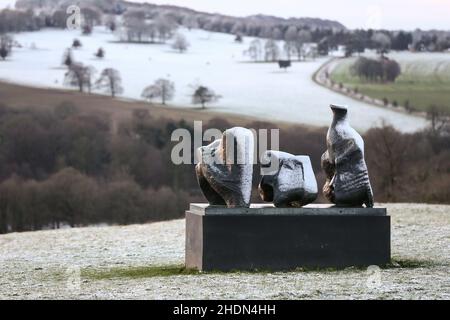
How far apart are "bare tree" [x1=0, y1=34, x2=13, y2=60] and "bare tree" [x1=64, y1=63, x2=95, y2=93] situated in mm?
3625

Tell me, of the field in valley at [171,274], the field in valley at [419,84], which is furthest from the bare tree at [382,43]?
the field in valley at [171,274]

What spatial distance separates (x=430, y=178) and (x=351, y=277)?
100 feet

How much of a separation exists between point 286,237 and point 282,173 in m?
1.14

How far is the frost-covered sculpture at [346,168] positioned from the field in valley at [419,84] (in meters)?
37.4

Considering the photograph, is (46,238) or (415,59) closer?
(46,238)

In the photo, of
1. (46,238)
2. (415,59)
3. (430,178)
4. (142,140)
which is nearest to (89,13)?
(142,140)

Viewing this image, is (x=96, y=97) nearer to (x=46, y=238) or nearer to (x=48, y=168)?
(x=48, y=168)

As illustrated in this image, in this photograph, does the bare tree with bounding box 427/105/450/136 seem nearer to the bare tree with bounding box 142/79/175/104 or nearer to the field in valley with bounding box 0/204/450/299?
the bare tree with bounding box 142/79/175/104

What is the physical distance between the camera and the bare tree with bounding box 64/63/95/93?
61.1 metres

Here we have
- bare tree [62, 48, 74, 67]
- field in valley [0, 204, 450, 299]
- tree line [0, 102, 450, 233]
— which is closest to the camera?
field in valley [0, 204, 450, 299]

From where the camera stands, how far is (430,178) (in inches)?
1813

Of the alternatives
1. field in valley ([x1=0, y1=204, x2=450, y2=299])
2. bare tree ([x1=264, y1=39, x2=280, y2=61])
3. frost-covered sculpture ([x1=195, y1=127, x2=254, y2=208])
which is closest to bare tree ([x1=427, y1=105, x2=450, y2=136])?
bare tree ([x1=264, y1=39, x2=280, y2=61])

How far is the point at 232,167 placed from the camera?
1733 centimetres

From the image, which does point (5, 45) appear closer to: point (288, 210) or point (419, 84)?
point (419, 84)
